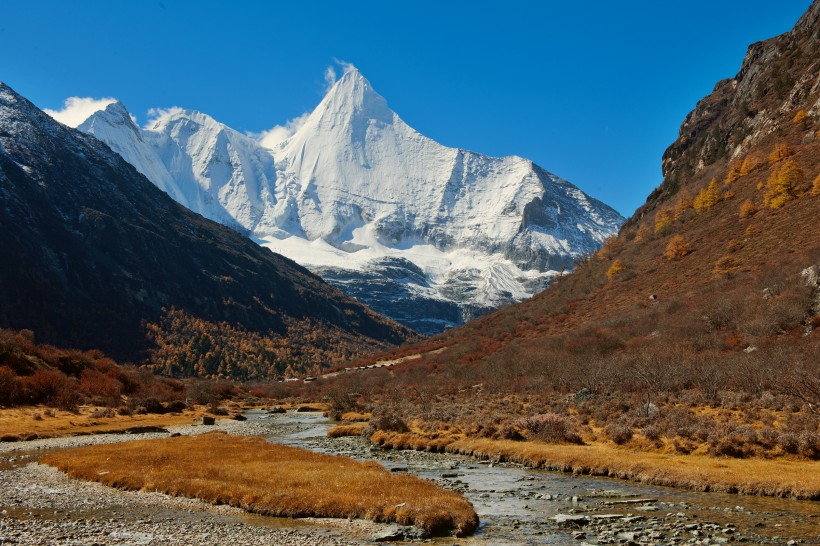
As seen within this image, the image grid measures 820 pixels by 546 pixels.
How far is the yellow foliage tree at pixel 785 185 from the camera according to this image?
96225 mm

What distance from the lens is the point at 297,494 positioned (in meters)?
24.7

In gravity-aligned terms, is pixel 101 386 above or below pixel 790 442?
below

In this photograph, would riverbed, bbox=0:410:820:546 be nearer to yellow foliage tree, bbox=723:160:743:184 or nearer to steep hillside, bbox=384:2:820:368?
steep hillside, bbox=384:2:820:368

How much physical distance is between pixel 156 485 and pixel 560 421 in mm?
27686

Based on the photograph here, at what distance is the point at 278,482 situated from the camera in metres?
27.5

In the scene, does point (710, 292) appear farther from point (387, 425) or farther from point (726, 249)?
point (387, 425)

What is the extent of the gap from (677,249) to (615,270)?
15850 mm

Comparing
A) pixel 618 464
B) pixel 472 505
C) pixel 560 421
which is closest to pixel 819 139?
pixel 560 421

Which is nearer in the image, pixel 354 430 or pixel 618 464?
pixel 618 464

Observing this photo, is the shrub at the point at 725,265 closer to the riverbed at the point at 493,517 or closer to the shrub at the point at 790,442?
the shrub at the point at 790,442

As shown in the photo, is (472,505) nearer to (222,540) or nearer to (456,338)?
(222,540)

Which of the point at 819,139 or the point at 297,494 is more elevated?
the point at 819,139

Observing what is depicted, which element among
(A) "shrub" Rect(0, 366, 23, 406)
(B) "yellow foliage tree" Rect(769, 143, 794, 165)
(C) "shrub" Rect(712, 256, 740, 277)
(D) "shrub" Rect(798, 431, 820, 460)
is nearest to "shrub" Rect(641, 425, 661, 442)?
(D) "shrub" Rect(798, 431, 820, 460)

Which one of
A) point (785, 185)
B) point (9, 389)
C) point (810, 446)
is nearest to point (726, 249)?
point (785, 185)
